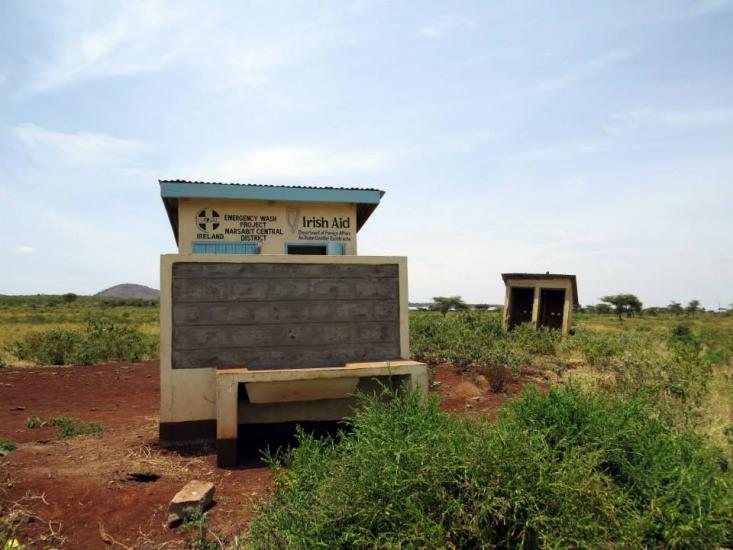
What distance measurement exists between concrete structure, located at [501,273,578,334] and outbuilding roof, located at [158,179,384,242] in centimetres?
1257

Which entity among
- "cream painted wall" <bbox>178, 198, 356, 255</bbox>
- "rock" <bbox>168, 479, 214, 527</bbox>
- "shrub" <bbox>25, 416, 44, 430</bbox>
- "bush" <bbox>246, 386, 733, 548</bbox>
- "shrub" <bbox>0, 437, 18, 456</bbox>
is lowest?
"shrub" <bbox>25, 416, 44, 430</bbox>

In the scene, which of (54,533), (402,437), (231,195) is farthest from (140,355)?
(402,437)

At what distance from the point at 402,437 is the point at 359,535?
1052mm

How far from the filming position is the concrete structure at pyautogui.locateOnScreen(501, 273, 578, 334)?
62.1 feet

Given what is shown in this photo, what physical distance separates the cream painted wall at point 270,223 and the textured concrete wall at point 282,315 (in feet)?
5.47

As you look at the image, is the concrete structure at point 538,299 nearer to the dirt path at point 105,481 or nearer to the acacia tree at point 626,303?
the dirt path at point 105,481

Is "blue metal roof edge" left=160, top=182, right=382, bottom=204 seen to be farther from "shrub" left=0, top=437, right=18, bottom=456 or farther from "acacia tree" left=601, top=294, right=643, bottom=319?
"acacia tree" left=601, top=294, right=643, bottom=319

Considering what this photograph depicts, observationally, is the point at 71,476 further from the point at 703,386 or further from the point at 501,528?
the point at 703,386

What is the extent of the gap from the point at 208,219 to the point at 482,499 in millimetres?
6222

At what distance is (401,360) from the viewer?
260 inches

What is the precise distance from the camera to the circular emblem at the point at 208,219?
25.8 feet

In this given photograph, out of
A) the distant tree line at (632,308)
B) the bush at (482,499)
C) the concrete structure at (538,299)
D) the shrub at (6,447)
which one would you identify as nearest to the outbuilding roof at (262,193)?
the shrub at (6,447)

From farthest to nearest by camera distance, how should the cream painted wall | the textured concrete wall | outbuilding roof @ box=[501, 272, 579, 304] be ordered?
outbuilding roof @ box=[501, 272, 579, 304], the cream painted wall, the textured concrete wall

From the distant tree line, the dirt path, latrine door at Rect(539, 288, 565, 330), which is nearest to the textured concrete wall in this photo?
the dirt path
